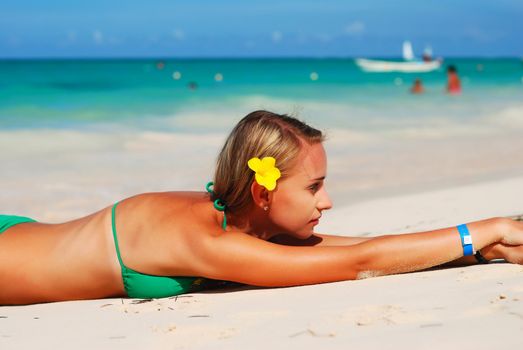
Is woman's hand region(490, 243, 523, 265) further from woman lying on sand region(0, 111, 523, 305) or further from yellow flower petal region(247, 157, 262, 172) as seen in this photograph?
yellow flower petal region(247, 157, 262, 172)

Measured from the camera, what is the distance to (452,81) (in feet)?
87.8

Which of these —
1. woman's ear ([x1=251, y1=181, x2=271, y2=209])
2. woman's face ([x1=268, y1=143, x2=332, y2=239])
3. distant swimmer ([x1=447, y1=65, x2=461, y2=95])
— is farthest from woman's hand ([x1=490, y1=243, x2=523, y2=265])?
distant swimmer ([x1=447, y1=65, x2=461, y2=95])

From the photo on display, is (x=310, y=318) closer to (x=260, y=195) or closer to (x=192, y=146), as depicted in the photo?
(x=260, y=195)

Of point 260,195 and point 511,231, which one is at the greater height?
point 260,195

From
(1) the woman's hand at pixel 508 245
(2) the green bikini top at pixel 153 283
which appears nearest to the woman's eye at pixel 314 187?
(2) the green bikini top at pixel 153 283

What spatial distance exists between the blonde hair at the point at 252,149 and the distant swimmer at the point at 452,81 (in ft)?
A: 78.9

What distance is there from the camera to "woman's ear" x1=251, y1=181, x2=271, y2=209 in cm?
319

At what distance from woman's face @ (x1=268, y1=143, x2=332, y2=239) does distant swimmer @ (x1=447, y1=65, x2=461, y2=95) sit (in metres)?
24.1

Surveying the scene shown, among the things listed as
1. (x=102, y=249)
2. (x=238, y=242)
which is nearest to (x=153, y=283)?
(x=102, y=249)

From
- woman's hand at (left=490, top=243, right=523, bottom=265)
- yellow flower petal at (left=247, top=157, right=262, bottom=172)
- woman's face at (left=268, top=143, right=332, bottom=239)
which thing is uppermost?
yellow flower petal at (left=247, top=157, right=262, bottom=172)

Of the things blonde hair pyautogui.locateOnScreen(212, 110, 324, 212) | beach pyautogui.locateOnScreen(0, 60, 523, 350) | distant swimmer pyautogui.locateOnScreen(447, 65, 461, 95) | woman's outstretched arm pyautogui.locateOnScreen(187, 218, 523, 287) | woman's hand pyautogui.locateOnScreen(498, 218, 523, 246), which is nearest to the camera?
beach pyautogui.locateOnScreen(0, 60, 523, 350)

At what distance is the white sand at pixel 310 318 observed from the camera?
2.52 m

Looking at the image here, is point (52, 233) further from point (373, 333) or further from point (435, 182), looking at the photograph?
point (435, 182)

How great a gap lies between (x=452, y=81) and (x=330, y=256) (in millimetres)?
24740
